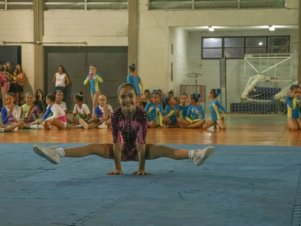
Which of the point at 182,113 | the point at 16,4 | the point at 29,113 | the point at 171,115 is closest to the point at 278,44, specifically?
the point at 182,113

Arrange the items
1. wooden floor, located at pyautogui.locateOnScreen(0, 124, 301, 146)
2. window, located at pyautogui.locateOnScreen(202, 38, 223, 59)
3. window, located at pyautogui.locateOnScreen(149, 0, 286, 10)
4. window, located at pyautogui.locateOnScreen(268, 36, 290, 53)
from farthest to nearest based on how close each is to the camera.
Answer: window, located at pyautogui.locateOnScreen(202, 38, 223, 59)
window, located at pyautogui.locateOnScreen(268, 36, 290, 53)
window, located at pyautogui.locateOnScreen(149, 0, 286, 10)
wooden floor, located at pyautogui.locateOnScreen(0, 124, 301, 146)

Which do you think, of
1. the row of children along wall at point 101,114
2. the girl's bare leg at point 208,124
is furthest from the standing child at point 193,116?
the girl's bare leg at point 208,124

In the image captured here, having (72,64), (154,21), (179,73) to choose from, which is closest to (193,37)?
(179,73)

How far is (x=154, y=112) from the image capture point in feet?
54.9

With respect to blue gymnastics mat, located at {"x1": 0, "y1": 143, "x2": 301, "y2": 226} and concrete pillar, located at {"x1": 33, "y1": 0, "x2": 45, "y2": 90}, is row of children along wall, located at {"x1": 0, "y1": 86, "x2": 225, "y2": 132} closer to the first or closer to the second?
blue gymnastics mat, located at {"x1": 0, "y1": 143, "x2": 301, "y2": 226}

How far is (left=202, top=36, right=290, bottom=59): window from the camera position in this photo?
26.6 metres

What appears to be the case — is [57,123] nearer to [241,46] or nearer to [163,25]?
[163,25]

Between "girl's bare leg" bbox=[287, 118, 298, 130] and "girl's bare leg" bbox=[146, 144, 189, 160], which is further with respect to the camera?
"girl's bare leg" bbox=[287, 118, 298, 130]

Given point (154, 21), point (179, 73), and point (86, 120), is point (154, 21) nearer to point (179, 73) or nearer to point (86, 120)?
point (179, 73)

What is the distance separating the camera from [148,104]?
16.8 m

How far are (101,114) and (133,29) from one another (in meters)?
7.64

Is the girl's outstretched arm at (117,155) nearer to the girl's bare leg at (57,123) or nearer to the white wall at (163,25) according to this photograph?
the girl's bare leg at (57,123)

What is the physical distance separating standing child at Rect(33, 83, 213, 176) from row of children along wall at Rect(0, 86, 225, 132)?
900cm

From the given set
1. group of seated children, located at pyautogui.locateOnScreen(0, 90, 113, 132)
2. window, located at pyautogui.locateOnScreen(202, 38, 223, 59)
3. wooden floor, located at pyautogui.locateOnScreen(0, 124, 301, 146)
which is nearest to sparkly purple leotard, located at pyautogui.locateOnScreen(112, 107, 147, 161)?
wooden floor, located at pyautogui.locateOnScreen(0, 124, 301, 146)
